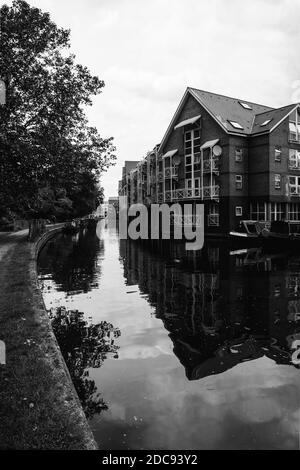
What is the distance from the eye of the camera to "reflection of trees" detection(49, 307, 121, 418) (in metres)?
5.45

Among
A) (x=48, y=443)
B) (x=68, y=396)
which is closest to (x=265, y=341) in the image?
(x=68, y=396)

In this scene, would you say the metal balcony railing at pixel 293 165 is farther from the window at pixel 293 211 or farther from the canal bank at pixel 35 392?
the canal bank at pixel 35 392

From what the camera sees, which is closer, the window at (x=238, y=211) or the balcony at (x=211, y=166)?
the window at (x=238, y=211)

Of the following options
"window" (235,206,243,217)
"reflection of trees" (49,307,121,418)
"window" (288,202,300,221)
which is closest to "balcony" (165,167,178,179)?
"window" (235,206,243,217)

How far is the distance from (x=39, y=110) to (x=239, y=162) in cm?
2325

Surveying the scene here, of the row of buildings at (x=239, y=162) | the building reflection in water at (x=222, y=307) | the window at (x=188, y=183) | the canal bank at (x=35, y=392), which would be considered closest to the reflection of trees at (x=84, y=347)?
the canal bank at (x=35, y=392)

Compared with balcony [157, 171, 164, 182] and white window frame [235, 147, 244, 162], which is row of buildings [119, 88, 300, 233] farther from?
balcony [157, 171, 164, 182]

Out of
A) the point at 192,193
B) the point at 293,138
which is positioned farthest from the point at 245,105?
the point at 192,193

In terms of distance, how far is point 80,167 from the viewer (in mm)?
18953

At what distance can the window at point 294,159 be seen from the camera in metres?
35.9

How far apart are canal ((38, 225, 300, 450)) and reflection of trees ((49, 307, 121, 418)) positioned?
0.07 ft

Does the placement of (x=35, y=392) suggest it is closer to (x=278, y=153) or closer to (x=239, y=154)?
(x=239, y=154)

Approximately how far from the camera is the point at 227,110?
3784 centimetres

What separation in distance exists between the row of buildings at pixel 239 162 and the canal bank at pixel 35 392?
96.5ft
